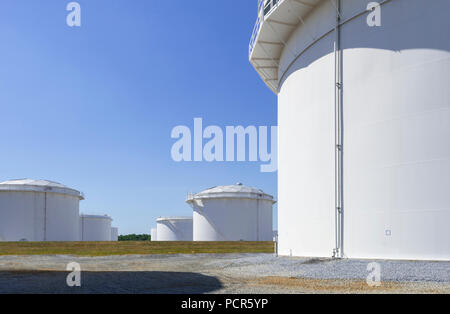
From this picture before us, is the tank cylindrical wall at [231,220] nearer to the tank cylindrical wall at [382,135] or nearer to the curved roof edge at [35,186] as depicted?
the curved roof edge at [35,186]

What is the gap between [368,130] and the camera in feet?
42.7

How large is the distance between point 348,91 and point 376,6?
2751mm

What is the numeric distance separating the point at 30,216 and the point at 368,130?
31.8m

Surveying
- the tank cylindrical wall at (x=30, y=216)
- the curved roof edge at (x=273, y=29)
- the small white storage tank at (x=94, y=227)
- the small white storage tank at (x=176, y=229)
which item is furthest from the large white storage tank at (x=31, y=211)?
the curved roof edge at (x=273, y=29)

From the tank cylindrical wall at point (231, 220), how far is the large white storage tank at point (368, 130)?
69.2 feet

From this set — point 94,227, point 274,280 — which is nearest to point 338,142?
point 274,280

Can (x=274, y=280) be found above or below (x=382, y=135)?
below

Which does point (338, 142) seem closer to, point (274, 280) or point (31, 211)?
point (274, 280)

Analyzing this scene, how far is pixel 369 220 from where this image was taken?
500 inches

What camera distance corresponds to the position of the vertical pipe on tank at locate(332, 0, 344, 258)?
13578mm

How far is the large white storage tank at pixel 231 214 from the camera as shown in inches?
1502

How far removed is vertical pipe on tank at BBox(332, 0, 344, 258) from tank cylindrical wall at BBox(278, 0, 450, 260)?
0.19 metres

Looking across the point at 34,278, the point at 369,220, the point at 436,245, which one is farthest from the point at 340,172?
the point at 34,278
